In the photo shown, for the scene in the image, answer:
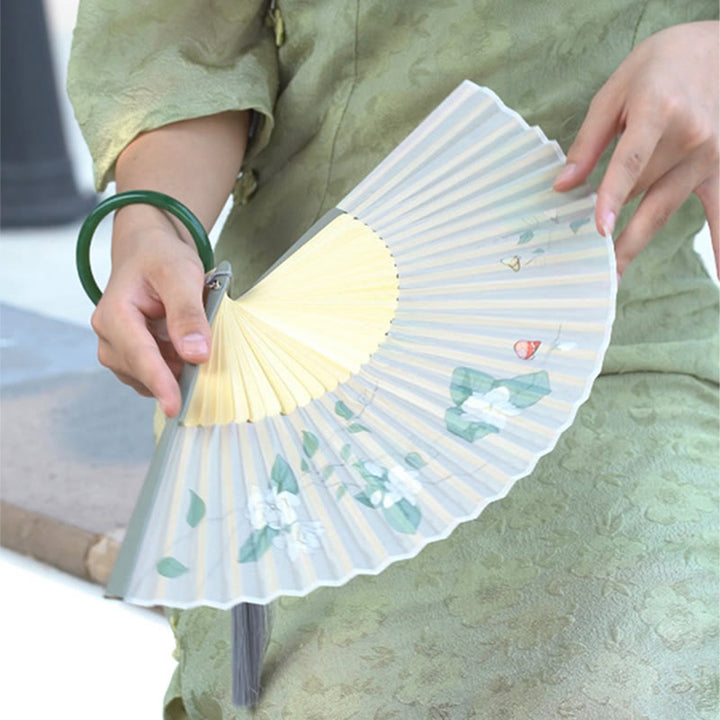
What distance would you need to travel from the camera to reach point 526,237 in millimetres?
823

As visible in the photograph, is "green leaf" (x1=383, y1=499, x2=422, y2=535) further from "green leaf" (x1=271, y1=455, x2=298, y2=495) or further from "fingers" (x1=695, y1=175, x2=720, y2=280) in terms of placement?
"fingers" (x1=695, y1=175, x2=720, y2=280)

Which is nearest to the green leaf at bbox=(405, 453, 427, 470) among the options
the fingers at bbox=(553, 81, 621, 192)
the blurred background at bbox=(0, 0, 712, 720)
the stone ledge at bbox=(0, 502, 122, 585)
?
the fingers at bbox=(553, 81, 621, 192)

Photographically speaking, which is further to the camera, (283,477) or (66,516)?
(66,516)

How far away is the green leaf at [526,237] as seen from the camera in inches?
32.4

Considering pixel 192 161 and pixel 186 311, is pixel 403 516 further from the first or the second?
pixel 192 161

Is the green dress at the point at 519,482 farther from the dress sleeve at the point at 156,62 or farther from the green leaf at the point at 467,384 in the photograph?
the green leaf at the point at 467,384

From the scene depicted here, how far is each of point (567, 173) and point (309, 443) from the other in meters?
0.24

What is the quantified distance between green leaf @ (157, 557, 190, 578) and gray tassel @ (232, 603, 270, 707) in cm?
17

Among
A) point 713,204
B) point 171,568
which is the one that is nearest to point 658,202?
point 713,204

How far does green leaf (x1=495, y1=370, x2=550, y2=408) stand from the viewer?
2.41ft

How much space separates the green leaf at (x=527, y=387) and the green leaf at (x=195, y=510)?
18 cm

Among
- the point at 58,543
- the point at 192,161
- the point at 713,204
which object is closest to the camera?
the point at 713,204

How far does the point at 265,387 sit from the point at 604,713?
10.7 inches

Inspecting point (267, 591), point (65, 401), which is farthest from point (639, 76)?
point (65, 401)
